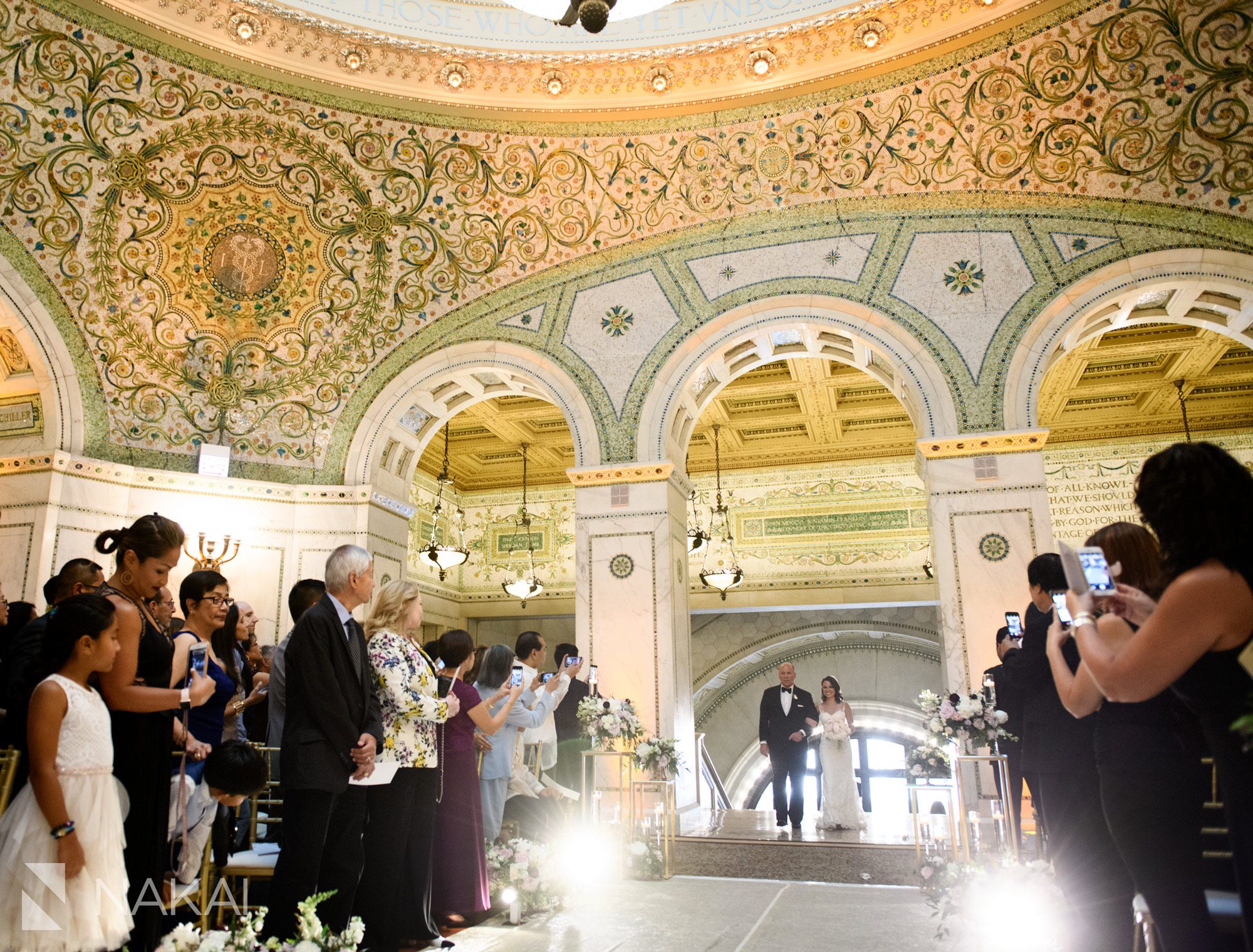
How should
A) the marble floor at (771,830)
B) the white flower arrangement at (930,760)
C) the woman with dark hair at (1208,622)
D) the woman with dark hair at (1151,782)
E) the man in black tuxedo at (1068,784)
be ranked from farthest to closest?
the marble floor at (771,830), the white flower arrangement at (930,760), the man in black tuxedo at (1068,784), the woman with dark hair at (1151,782), the woman with dark hair at (1208,622)

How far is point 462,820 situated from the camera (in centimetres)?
426

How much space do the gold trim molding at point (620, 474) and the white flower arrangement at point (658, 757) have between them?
283 centimetres

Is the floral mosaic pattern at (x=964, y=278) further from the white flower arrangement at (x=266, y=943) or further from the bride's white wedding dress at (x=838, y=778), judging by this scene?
the white flower arrangement at (x=266, y=943)

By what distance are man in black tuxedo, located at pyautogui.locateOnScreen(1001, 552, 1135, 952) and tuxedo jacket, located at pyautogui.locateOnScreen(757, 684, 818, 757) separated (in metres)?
5.28

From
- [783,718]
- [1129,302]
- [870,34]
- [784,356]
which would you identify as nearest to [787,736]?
[783,718]

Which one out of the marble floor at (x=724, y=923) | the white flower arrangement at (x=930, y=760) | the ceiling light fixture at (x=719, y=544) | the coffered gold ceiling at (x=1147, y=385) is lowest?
the marble floor at (x=724, y=923)

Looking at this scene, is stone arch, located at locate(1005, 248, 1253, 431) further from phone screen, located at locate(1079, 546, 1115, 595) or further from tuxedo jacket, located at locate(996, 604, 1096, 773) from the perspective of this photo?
phone screen, located at locate(1079, 546, 1115, 595)

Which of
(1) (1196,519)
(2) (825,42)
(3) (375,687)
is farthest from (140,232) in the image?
(1) (1196,519)

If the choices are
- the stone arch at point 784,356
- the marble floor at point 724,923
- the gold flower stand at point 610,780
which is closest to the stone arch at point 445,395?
the stone arch at point 784,356

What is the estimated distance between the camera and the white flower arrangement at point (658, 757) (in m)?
7.02

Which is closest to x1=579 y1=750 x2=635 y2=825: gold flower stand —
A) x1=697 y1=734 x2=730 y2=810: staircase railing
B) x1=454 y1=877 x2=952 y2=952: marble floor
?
x1=697 y1=734 x2=730 y2=810: staircase railing

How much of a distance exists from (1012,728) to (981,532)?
382 cm

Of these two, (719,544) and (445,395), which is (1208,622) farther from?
(719,544)

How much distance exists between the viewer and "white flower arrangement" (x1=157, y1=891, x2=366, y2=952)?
2.67 metres
